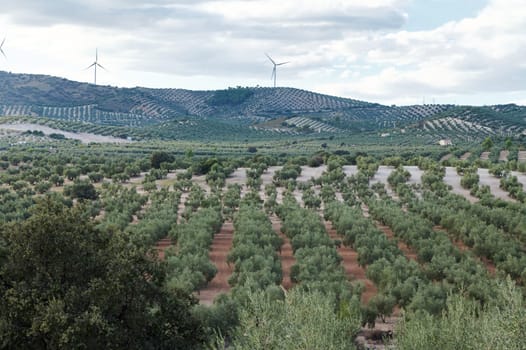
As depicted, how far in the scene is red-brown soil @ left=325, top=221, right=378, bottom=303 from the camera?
42.3m

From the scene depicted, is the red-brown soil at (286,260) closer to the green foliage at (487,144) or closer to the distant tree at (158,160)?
the distant tree at (158,160)

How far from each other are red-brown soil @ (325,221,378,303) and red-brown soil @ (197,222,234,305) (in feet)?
23.8

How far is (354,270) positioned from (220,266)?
8.54 m

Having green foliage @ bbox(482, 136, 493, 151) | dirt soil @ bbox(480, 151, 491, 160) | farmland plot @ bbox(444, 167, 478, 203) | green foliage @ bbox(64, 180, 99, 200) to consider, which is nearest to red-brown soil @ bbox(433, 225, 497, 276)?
farmland plot @ bbox(444, 167, 478, 203)

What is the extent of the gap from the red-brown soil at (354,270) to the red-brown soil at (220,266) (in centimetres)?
726

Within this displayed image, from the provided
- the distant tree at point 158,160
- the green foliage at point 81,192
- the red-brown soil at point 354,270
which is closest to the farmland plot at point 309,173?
the distant tree at point 158,160

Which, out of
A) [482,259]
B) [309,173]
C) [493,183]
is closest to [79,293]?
[482,259]

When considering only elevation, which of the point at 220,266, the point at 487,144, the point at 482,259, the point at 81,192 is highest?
the point at 487,144

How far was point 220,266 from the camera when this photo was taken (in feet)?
165

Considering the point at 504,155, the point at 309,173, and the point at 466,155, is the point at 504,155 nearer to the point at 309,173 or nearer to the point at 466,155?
the point at 466,155

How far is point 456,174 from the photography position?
357ft

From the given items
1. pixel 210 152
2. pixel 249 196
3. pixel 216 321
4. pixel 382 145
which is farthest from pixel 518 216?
pixel 382 145

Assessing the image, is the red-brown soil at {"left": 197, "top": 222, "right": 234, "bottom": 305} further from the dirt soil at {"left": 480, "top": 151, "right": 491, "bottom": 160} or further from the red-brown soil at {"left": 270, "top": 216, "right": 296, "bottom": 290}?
the dirt soil at {"left": 480, "top": 151, "right": 491, "bottom": 160}

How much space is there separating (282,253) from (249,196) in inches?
1194
